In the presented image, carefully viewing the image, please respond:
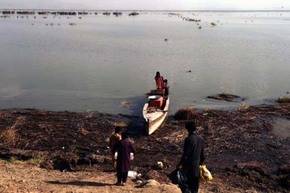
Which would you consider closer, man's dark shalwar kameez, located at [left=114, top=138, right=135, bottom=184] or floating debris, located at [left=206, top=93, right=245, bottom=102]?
man's dark shalwar kameez, located at [left=114, top=138, right=135, bottom=184]

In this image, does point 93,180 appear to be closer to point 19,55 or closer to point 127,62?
point 127,62

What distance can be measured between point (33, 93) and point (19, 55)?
→ 20.4 metres

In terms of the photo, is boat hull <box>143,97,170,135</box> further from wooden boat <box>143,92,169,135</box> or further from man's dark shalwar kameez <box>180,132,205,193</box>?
man's dark shalwar kameez <box>180,132,205,193</box>

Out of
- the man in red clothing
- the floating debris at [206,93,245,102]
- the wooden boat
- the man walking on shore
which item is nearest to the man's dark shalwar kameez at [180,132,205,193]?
the man walking on shore

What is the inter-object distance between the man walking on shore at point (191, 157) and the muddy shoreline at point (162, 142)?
454 cm

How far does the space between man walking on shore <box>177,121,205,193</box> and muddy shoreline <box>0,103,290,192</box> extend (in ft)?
14.9

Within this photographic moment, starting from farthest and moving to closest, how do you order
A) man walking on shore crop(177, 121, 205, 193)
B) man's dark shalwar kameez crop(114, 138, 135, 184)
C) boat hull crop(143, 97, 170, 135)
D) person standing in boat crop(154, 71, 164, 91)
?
person standing in boat crop(154, 71, 164, 91)
boat hull crop(143, 97, 170, 135)
man's dark shalwar kameez crop(114, 138, 135, 184)
man walking on shore crop(177, 121, 205, 193)

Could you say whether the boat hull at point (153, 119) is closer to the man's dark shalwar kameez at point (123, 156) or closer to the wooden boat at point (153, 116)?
the wooden boat at point (153, 116)

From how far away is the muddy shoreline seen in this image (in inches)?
704

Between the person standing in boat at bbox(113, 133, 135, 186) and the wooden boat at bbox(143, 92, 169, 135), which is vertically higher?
the person standing in boat at bbox(113, 133, 135, 186)

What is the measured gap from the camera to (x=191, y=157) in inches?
458

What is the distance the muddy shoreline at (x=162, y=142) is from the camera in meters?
17.9

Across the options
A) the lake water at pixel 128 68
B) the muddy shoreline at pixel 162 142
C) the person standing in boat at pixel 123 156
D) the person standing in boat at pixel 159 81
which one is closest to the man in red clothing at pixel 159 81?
the person standing in boat at pixel 159 81

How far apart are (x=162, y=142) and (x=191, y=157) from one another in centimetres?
1014
